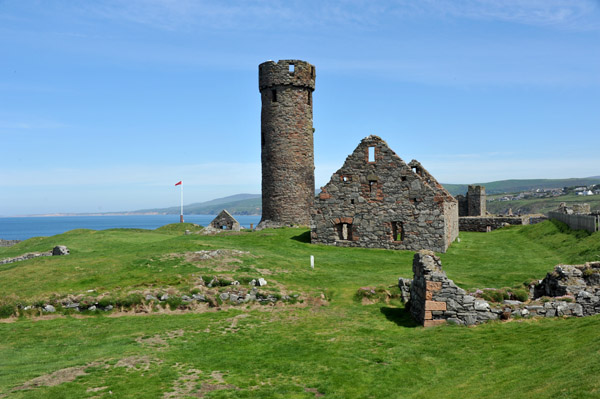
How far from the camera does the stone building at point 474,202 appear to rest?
55.3 meters

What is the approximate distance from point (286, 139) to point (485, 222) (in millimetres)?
24569

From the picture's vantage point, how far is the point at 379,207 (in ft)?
102

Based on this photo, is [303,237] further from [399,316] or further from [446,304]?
[446,304]

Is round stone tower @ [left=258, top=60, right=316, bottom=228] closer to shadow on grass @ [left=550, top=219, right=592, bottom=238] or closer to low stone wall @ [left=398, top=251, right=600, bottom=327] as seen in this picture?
shadow on grass @ [left=550, top=219, right=592, bottom=238]

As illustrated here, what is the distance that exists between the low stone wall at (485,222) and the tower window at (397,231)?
76.9 ft

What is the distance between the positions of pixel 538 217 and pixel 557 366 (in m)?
52.6

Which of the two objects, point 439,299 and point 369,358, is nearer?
point 369,358

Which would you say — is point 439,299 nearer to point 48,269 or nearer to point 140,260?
point 140,260

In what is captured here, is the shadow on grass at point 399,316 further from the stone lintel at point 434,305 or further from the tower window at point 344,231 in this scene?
the tower window at point 344,231

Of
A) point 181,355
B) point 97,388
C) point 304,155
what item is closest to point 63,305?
point 181,355

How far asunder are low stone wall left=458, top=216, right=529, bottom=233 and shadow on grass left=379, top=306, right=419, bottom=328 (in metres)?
37.2

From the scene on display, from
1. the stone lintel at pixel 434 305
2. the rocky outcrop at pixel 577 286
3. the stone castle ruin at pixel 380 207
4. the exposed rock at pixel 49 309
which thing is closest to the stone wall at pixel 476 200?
the stone castle ruin at pixel 380 207

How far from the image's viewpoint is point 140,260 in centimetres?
2253

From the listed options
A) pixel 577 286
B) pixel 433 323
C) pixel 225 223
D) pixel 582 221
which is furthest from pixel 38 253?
pixel 582 221
